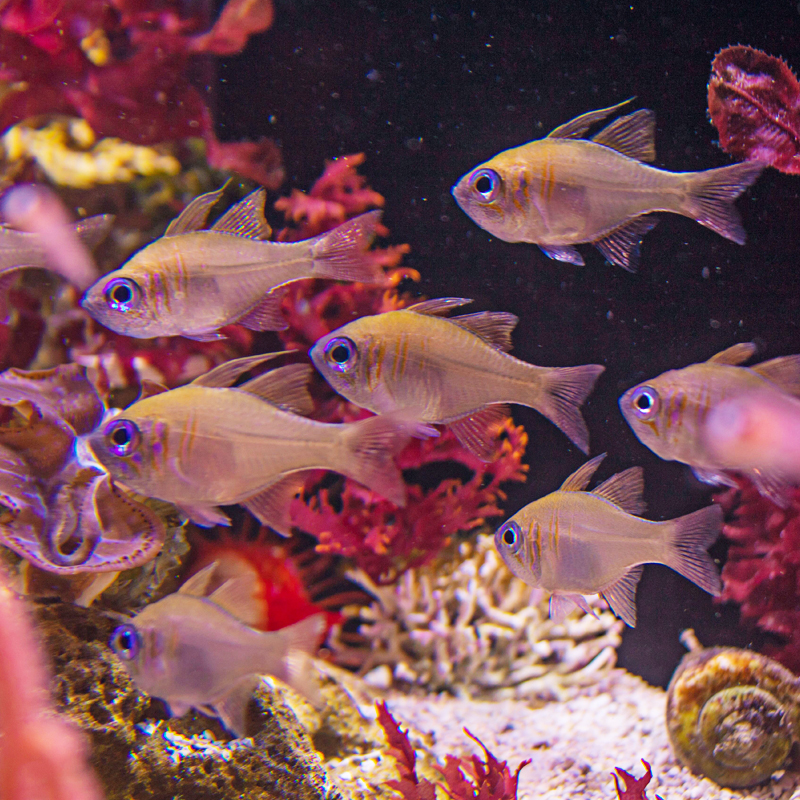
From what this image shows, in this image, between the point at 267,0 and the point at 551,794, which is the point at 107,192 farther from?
the point at 551,794

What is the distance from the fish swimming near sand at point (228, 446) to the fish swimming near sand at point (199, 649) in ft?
1.20

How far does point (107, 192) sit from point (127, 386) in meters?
1.35

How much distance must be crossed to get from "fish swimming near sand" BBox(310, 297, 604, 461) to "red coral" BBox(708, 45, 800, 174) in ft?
6.67

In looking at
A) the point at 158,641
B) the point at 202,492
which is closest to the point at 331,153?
the point at 202,492

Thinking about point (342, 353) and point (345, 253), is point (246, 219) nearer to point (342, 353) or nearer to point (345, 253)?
point (345, 253)

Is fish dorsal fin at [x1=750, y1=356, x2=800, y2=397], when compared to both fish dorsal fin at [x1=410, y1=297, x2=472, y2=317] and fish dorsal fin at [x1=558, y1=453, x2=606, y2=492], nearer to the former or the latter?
fish dorsal fin at [x1=558, y1=453, x2=606, y2=492]

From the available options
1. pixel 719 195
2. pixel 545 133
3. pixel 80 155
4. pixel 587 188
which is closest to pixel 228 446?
pixel 587 188

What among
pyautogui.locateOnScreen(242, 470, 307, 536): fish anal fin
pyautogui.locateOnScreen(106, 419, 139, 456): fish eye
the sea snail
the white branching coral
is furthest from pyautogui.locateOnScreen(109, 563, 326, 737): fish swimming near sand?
the sea snail

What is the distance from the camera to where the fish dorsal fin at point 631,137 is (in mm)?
1928

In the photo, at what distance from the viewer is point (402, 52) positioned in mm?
4234

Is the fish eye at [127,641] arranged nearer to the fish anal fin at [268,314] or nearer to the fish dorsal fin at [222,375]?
the fish dorsal fin at [222,375]

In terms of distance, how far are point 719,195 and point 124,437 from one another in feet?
6.35

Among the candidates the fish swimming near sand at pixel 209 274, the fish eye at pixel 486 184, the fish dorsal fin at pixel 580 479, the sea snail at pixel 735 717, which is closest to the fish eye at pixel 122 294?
the fish swimming near sand at pixel 209 274

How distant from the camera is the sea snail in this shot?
114 inches
